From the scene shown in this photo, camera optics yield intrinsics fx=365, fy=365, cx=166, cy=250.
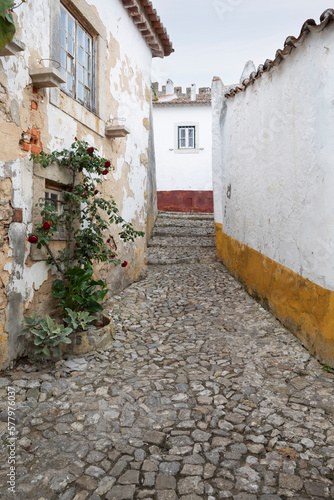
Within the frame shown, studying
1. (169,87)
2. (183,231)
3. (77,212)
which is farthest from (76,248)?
(169,87)

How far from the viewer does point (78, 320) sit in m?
3.93

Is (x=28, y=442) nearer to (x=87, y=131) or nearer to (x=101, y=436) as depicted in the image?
(x=101, y=436)

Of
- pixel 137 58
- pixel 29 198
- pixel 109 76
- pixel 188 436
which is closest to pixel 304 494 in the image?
pixel 188 436

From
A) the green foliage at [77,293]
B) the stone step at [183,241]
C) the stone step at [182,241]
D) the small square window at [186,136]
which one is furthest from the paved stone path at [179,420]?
the small square window at [186,136]

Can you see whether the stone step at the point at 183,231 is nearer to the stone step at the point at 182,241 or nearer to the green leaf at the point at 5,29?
the stone step at the point at 182,241

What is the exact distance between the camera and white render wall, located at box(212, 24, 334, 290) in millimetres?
→ 3561

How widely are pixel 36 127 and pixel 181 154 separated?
13.3 metres

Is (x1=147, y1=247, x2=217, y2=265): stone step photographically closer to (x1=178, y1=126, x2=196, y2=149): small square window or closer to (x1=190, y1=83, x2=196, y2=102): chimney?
(x1=178, y1=126, x2=196, y2=149): small square window

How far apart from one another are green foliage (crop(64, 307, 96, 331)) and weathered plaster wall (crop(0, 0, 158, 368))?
0.98 ft

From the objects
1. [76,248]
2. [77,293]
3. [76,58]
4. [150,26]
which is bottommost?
[77,293]

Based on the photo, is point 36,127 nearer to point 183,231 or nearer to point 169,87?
point 183,231

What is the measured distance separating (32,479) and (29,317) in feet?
5.31

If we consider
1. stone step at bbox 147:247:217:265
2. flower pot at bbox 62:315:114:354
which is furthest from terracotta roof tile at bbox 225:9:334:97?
stone step at bbox 147:247:217:265

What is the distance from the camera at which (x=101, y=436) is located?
8.47 ft
